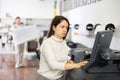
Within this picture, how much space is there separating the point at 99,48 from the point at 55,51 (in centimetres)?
38

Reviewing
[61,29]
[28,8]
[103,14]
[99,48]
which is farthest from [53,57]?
[28,8]

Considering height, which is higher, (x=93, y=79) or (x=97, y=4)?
(x=97, y=4)

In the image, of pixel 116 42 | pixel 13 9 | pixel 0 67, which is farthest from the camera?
pixel 13 9

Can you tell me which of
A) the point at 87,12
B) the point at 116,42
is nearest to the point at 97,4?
the point at 87,12

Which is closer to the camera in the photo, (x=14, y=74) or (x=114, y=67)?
(x=114, y=67)

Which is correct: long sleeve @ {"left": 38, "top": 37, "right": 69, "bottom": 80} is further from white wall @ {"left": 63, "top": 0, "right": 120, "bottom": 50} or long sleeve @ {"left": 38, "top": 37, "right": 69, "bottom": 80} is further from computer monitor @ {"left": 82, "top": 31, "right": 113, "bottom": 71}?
white wall @ {"left": 63, "top": 0, "right": 120, "bottom": 50}

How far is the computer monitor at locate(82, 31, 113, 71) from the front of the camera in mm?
1688

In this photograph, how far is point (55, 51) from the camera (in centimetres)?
188

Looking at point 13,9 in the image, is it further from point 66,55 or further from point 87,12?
point 66,55

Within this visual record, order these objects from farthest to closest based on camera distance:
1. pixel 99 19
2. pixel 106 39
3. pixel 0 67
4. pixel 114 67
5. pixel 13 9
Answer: pixel 13 9
pixel 0 67
pixel 99 19
pixel 114 67
pixel 106 39

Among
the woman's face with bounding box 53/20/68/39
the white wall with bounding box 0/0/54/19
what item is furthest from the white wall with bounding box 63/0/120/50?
the white wall with bounding box 0/0/54/19

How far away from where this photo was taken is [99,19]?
3936 mm

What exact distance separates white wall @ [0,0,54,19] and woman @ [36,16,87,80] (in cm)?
814

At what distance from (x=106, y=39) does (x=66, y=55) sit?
40cm
